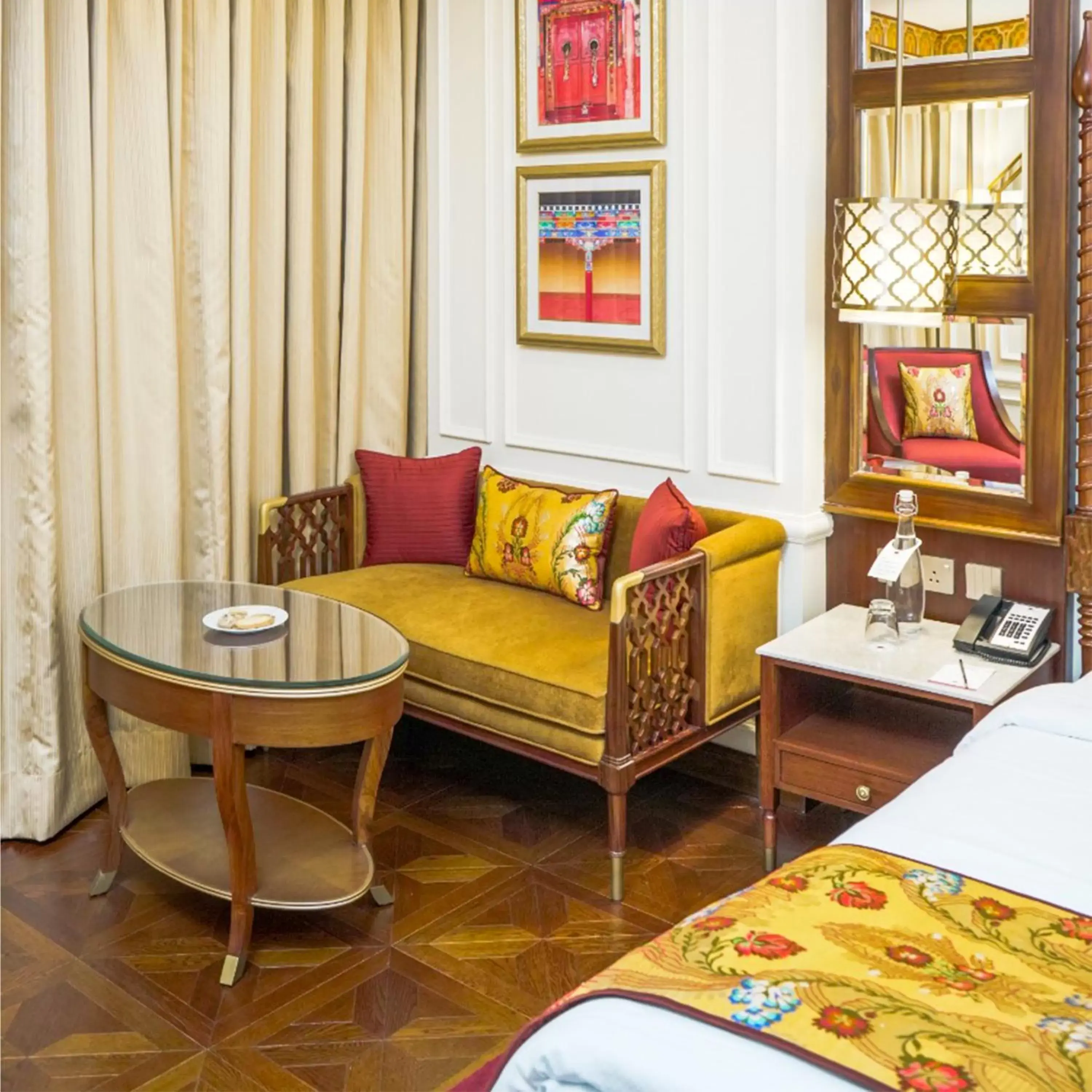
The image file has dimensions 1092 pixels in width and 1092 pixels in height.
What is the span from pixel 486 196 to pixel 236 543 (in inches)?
51.6

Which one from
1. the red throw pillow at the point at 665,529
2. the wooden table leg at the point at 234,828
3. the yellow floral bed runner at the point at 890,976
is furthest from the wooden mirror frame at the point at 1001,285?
the wooden table leg at the point at 234,828

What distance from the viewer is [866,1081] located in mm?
1522

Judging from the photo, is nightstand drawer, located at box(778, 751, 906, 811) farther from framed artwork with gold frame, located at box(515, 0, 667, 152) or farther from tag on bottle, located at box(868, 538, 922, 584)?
framed artwork with gold frame, located at box(515, 0, 667, 152)

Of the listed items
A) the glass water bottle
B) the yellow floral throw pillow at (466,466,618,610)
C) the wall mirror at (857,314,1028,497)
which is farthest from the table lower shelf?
the wall mirror at (857,314,1028,497)

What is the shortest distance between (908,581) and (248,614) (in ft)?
5.24

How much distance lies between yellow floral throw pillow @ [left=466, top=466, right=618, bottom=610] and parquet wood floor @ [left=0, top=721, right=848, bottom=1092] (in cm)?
57

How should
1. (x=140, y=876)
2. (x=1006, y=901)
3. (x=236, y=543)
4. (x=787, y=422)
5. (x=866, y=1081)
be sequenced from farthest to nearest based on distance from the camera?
1. (x=236, y=543)
2. (x=787, y=422)
3. (x=140, y=876)
4. (x=1006, y=901)
5. (x=866, y=1081)

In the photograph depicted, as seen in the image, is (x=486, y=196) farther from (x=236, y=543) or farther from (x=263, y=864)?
(x=263, y=864)

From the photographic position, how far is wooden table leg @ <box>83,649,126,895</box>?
10.9 feet

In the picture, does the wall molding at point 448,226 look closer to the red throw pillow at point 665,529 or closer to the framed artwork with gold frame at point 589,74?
the framed artwork with gold frame at point 589,74

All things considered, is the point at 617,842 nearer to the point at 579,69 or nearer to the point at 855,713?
the point at 855,713

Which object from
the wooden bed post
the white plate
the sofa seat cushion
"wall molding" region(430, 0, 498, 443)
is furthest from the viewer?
"wall molding" region(430, 0, 498, 443)

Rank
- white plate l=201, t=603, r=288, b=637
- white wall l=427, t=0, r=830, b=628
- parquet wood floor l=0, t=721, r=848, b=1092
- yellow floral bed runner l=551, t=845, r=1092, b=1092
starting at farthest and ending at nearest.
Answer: white wall l=427, t=0, r=830, b=628 < white plate l=201, t=603, r=288, b=637 < parquet wood floor l=0, t=721, r=848, b=1092 < yellow floral bed runner l=551, t=845, r=1092, b=1092

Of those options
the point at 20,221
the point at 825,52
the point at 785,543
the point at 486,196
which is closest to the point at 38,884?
the point at 20,221
